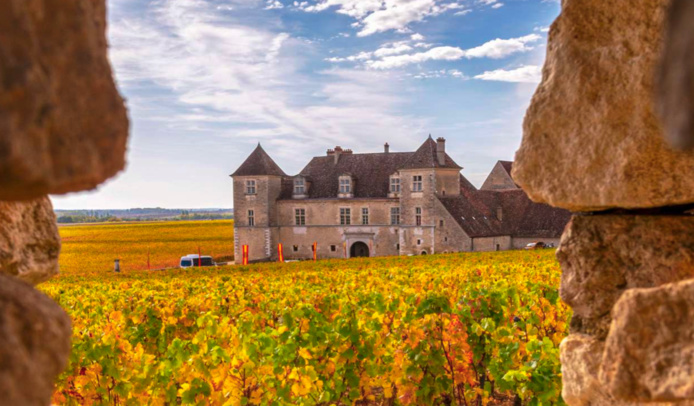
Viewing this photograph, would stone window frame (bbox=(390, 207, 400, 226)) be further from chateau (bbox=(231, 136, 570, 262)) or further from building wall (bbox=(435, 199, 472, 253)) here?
building wall (bbox=(435, 199, 472, 253))

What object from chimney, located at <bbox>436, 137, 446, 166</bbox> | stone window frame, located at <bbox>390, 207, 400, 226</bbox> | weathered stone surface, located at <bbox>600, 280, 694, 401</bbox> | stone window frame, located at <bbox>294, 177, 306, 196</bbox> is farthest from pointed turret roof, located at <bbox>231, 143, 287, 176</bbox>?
weathered stone surface, located at <bbox>600, 280, 694, 401</bbox>

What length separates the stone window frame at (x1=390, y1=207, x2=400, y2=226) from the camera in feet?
141

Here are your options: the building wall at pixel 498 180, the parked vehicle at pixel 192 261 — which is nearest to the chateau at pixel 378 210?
the building wall at pixel 498 180

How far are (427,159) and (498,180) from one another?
499 inches

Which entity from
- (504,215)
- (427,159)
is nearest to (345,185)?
(427,159)

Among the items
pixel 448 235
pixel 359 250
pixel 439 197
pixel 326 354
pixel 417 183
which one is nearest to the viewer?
pixel 326 354

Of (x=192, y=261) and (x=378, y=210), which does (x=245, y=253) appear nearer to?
(x=192, y=261)

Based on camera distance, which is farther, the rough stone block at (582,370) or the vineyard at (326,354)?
the vineyard at (326,354)

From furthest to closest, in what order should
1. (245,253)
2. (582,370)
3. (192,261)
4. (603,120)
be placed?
(245,253)
(192,261)
(582,370)
(603,120)

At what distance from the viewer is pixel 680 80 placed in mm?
967

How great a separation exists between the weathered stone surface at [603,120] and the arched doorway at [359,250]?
1654 inches

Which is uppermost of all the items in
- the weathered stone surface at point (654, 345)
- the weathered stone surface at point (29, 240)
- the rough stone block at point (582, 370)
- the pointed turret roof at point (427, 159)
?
the pointed turret roof at point (427, 159)

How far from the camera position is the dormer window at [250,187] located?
147 ft

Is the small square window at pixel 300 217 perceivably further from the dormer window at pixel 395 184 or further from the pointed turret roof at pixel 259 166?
the dormer window at pixel 395 184
